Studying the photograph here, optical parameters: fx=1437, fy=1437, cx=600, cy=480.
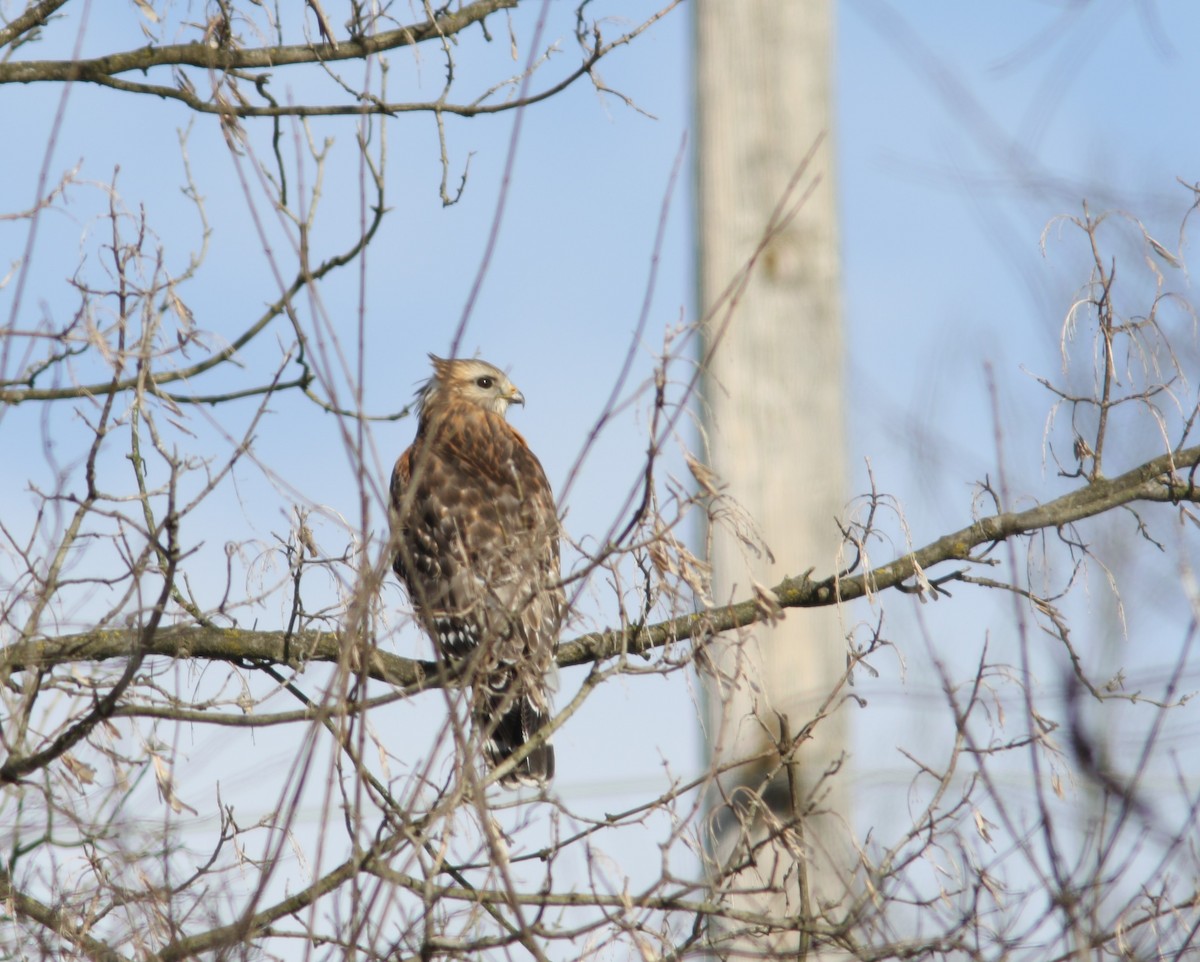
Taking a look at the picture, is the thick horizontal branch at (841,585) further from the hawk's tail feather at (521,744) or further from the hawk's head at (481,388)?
the hawk's head at (481,388)

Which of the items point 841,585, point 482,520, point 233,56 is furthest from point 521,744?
point 233,56

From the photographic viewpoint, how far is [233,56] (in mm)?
4082

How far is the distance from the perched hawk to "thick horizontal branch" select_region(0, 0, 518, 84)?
3.30 ft

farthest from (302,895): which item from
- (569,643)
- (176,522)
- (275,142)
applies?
(275,142)

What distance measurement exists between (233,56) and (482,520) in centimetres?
231

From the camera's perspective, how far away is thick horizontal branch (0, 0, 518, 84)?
400 centimetres

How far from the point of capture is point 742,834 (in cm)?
302

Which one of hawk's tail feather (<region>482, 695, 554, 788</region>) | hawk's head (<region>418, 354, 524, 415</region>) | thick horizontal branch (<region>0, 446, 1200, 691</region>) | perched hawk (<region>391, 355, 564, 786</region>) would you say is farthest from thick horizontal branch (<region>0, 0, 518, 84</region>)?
hawk's head (<region>418, 354, 524, 415</region>)

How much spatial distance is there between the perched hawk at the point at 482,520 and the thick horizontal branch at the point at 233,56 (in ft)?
3.30

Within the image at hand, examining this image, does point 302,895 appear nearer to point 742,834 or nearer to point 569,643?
point 742,834

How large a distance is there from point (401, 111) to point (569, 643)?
5.49 feet

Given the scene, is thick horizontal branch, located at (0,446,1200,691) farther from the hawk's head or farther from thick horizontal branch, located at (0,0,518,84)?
the hawk's head

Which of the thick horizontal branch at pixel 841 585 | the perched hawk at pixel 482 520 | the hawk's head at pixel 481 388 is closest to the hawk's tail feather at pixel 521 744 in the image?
the perched hawk at pixel 482 520

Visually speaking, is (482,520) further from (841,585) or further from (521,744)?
(841,585)
